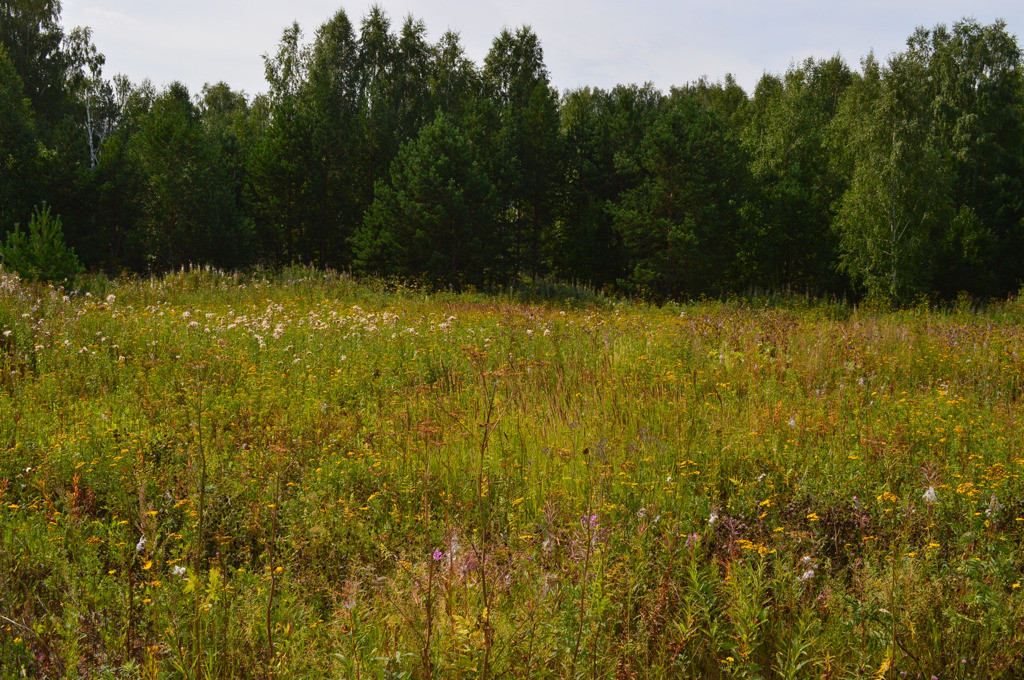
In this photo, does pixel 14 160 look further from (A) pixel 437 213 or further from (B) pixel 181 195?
(A) pixel 437 213

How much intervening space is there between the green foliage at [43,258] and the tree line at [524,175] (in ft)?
33.4

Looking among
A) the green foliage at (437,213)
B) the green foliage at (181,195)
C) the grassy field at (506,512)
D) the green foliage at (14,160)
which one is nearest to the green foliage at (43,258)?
the grassy field at (506,512)

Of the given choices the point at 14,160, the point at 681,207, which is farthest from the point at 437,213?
the point at 14,160

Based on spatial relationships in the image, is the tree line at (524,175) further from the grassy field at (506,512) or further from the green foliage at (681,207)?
the grassy field at (506,512)

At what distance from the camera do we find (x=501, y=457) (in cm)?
413

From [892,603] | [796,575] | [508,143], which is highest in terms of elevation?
[508,143]

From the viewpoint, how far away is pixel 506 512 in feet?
11.6

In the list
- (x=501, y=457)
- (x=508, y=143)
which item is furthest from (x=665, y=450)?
(x=508, y=143)

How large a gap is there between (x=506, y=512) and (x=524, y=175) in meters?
25.8

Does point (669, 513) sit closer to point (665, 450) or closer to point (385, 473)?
point (665, 450)

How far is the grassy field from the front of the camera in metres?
2.21

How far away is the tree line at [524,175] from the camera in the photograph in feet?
74.2

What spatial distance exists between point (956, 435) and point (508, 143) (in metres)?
24.9

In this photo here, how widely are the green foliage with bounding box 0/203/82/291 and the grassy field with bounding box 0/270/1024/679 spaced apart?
545 cm
